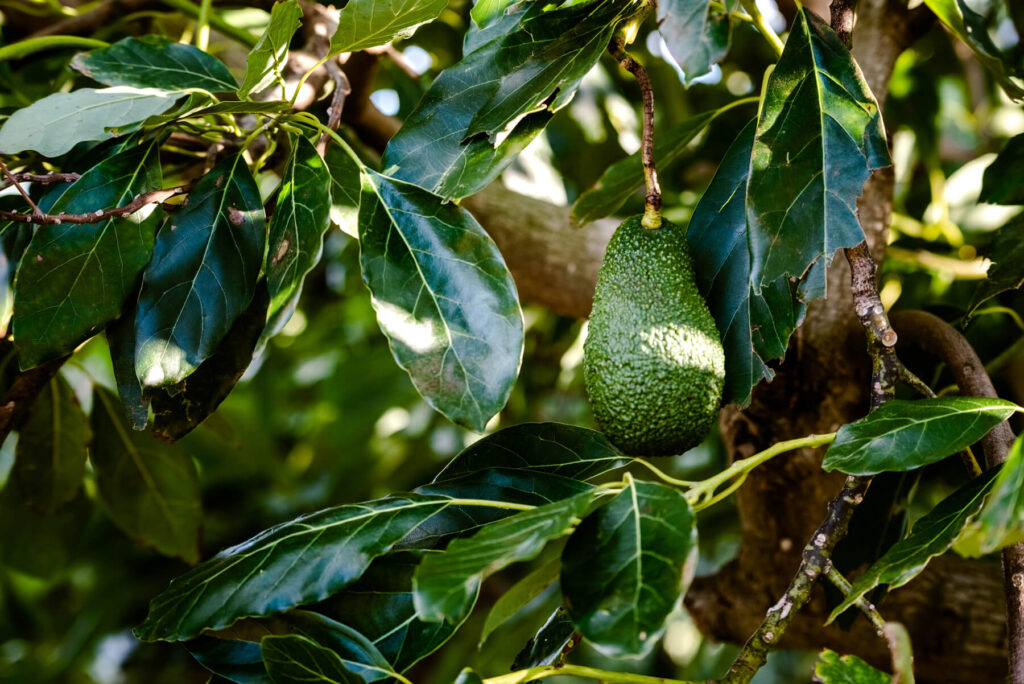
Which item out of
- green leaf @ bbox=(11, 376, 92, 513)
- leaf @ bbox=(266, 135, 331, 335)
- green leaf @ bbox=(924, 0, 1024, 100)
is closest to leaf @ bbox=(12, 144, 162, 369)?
leaf @ bbox=(266, 135, 331, 335)

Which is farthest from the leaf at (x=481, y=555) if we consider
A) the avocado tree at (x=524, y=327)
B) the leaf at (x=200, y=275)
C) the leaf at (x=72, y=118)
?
the leaf at (x=72, y=118)

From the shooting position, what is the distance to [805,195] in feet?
1.85

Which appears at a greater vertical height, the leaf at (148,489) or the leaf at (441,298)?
the leaf at (441,298)

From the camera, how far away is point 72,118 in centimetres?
63

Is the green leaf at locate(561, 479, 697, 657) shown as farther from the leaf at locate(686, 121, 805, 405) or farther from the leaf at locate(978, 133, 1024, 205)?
the leaf at locate(978, 133, 1024, 205)

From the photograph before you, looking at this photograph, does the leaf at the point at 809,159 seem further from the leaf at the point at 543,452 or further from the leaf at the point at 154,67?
the leaf at the point at 154,67

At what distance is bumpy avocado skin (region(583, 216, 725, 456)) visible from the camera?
56 cm

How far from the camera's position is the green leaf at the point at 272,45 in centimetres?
61

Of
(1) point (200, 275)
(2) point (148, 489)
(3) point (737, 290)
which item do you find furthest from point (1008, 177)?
(2) point (148, 489)

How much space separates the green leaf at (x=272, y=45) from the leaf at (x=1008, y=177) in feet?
2.36

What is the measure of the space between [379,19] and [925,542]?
0.52m

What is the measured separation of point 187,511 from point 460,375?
0.74 meters

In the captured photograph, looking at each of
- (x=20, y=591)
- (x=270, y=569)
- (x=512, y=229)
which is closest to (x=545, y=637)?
(x=270, y=569)

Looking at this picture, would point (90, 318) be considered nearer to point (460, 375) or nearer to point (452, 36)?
point (460, 375)
